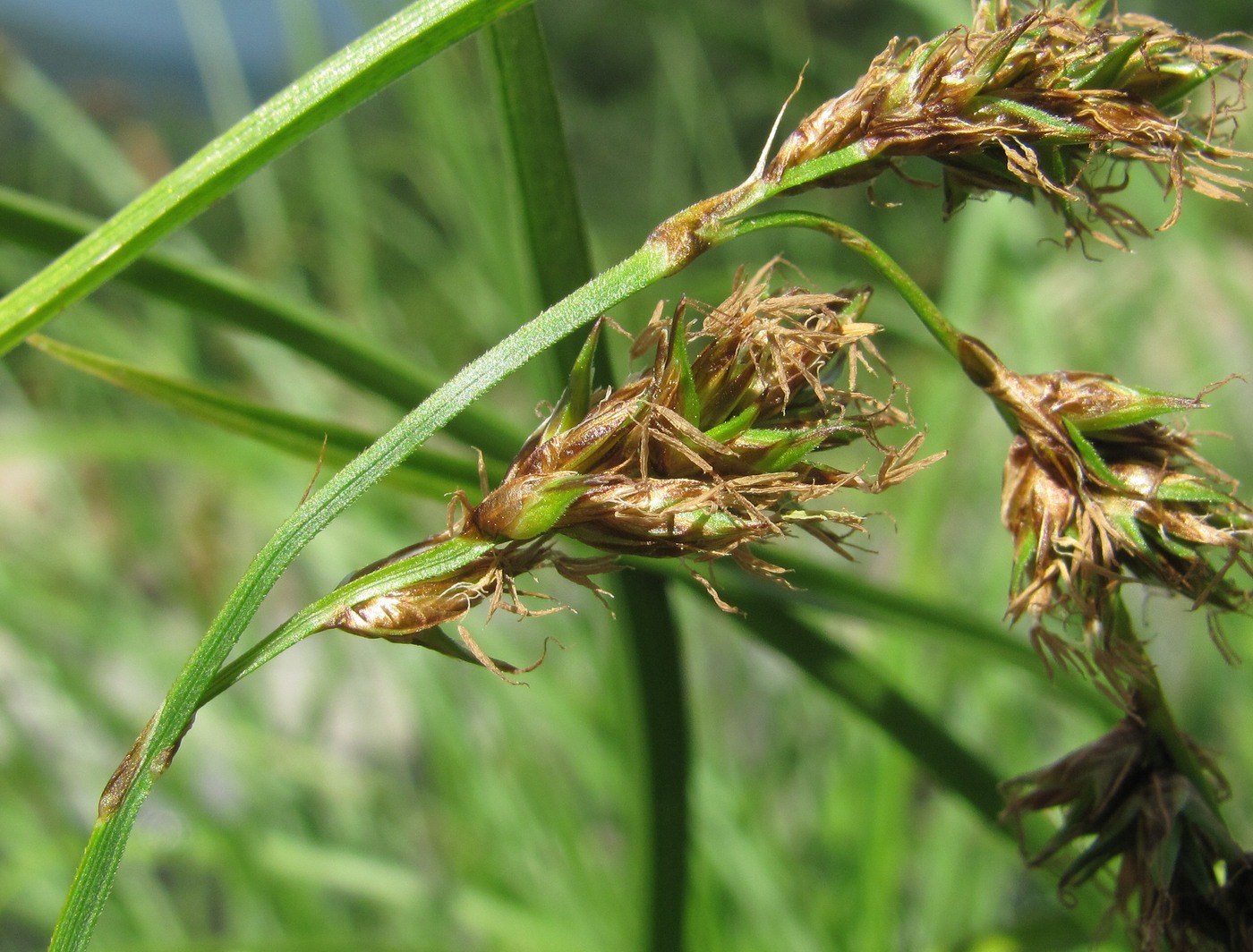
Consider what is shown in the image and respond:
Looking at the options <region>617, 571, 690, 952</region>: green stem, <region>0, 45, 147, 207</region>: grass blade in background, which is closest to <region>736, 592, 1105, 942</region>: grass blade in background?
<region>617, 571, 690, 952</region>: green stem

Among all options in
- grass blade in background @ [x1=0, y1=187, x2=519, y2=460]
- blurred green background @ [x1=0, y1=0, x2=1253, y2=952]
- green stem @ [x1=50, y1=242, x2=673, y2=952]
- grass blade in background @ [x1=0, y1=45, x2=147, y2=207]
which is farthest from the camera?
grass blade in background @ [x1=0, y1=45, x2=147, y2=207]

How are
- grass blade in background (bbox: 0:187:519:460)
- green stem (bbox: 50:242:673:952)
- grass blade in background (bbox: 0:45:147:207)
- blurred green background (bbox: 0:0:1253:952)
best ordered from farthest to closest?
grass blade in background (bbox: 0:45:147:207)
blurred green background (bbox: 0:0:1253:952)
grass blade in background (bbox: 0:187:519:460)
green stem (bbox: 50:242:673:952)

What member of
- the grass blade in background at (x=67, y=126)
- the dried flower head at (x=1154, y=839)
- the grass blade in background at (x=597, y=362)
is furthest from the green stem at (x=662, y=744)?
the grass blade in background at (x=67, y=126)

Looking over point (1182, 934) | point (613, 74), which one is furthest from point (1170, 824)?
point (613, 74)

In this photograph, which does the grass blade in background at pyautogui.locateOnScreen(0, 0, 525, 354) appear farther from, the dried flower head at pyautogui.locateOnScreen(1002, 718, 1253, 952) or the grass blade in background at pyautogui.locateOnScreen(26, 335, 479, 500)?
the dried flower head at pyautogui.locateOnScreen(1002, 718, 1253, 952)

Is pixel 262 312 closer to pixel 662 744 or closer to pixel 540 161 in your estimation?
pixel 540 161

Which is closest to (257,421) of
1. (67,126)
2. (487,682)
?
(487,682)

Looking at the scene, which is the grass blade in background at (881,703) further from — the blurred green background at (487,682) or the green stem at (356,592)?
the green stem at (356,592)
